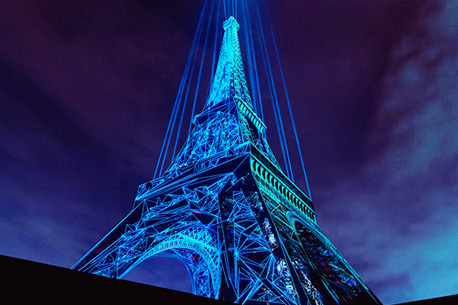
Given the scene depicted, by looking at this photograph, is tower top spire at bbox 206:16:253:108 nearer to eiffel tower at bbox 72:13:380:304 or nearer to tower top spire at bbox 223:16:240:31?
tower top spire at bbox 223:16:240:31

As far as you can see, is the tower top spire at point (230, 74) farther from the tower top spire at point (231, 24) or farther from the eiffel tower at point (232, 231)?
the eiffel tower at point (232, 231)

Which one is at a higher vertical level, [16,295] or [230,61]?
[230,61]

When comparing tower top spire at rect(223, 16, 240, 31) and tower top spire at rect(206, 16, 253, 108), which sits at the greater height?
tower top spire at rect(223, 16, 240, 31)

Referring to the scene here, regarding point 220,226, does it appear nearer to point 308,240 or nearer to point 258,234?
point 258,234

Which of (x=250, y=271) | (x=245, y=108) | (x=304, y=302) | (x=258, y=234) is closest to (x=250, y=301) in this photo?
(x=250, y=271)

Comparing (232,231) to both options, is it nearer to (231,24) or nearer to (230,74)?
(230,74)

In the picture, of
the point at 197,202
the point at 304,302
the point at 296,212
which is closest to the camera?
the point at 304,302

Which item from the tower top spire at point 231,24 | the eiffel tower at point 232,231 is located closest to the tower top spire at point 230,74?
the tower top spire at point 231,24

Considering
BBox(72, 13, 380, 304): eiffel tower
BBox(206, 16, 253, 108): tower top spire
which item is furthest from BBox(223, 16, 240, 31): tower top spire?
BBox(72, 13, 380, 304): eiffel tower
